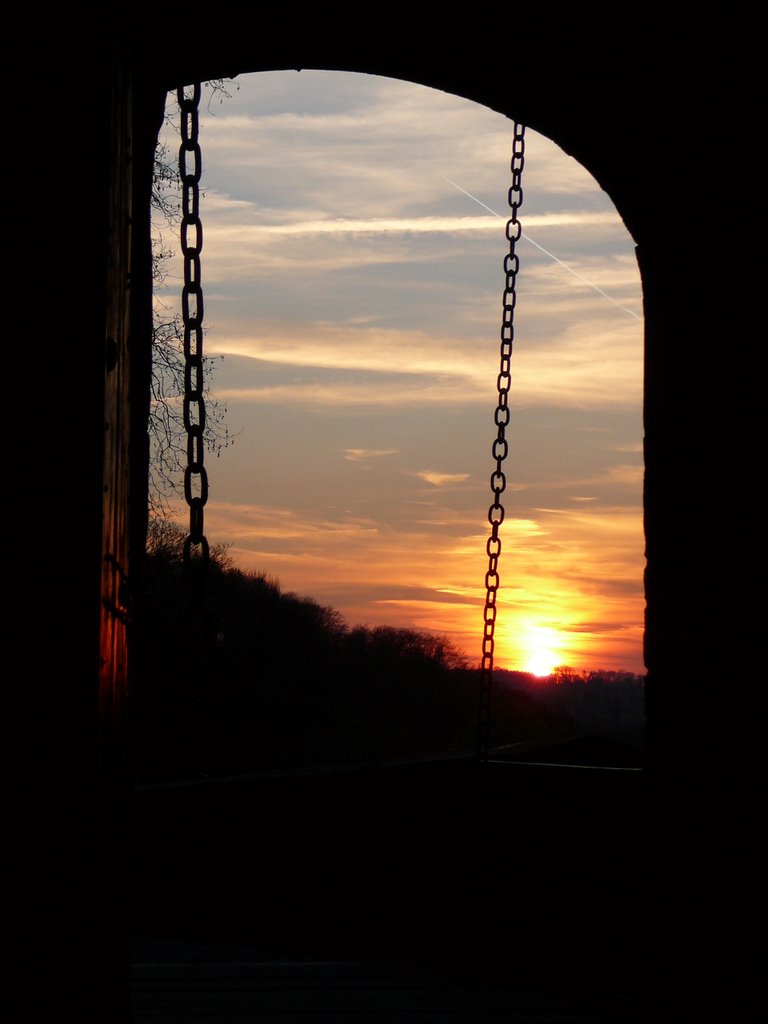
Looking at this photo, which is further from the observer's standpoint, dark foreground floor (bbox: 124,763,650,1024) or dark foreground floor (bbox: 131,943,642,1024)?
dark foreground floor (bbox: 124,763,650,1024)

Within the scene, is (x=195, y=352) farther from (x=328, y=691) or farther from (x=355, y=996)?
(x=328, y=691)

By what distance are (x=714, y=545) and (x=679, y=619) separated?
1.06 feet

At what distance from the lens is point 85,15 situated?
89.0 inches

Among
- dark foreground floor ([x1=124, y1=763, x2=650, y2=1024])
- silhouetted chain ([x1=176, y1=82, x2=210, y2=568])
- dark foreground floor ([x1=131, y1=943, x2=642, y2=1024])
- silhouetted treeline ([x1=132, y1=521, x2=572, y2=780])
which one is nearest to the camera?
silhouetted chain ([x1=176, y1=82, x2=210, y2=568])

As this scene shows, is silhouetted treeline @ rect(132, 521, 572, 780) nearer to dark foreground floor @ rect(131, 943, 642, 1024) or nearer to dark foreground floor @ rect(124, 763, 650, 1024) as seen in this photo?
dark foreground floor @ rect(124, 763, 650, 1024)

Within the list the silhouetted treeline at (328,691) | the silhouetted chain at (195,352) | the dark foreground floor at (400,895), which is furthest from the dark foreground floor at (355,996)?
the silhouetted treeline at (328,691)

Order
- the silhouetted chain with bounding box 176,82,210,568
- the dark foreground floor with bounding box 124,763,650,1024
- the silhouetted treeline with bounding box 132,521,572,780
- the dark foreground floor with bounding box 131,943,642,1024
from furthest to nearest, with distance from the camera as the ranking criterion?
the silhouetted treeline with bounding box 132,521,572,780 < the dark foreground floor with bounding box 124,763,650,1024 < the dark foreground floor with bounding box 131,943,642,1024 < the silhouetted chain with bounding box 176,82,210,568

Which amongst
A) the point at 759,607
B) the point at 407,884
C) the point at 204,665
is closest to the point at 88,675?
the point at 759,607

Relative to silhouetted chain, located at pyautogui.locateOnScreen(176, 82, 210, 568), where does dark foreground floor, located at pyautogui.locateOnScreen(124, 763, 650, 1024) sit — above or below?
below

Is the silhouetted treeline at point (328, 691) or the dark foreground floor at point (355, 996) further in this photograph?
the silhouetted treeline at point (328, 691)

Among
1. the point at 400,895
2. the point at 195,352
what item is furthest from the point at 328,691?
the point at 195,352

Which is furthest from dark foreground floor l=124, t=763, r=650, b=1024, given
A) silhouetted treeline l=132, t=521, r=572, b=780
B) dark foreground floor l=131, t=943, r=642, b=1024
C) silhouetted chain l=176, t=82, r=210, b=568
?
silhouetted treeline l=132, t=521, r=572, b=780

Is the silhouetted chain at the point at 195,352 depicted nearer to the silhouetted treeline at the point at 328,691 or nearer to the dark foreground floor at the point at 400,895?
the dark foreground floor at the point at 400,895

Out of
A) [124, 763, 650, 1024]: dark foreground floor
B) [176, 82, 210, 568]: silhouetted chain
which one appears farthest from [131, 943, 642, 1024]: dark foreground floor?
[176, 82, 210, 568]: silhouetted chain
